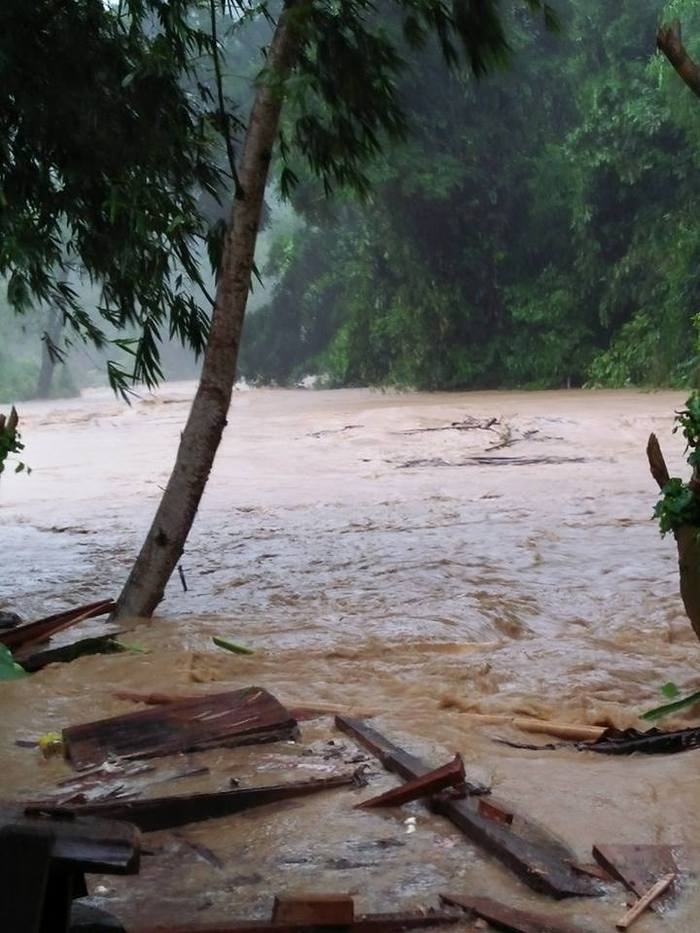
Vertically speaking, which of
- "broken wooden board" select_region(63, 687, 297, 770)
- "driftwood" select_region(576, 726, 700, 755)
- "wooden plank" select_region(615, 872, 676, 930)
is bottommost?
"driftwood" select_region(576, 726, 700, 755)

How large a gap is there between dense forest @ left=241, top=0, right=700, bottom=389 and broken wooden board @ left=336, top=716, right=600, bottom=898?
20.7m

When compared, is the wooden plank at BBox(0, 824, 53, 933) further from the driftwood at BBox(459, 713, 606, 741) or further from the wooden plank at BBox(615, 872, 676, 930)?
the driftwood at BBox(459, 713, 606, 741)

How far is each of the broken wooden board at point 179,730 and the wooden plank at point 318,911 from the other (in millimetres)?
1492

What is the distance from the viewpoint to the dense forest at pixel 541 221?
79.3ft

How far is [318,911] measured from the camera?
2.45 m

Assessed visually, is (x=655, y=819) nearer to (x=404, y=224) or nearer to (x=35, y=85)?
(x=35, y=85)

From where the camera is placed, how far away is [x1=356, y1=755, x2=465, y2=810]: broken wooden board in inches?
129

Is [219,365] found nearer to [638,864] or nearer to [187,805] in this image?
[187,805]

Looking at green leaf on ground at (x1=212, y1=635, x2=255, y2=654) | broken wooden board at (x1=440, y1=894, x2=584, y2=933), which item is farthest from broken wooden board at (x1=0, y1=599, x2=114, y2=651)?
broken wooden board at (x1=440, y1=894, x2=584, y2=933)

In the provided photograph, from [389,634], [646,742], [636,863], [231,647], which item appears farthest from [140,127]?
[636,863]

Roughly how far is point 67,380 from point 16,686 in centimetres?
4310

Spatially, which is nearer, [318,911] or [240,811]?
[318,911]

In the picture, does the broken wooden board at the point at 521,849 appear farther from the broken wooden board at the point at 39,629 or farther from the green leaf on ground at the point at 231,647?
the broken wooden board at the point at 39,629

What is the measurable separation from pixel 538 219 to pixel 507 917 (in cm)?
2661
